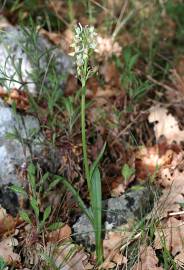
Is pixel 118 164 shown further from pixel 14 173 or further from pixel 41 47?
pixel 41 47

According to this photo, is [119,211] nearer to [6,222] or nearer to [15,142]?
[6,222]

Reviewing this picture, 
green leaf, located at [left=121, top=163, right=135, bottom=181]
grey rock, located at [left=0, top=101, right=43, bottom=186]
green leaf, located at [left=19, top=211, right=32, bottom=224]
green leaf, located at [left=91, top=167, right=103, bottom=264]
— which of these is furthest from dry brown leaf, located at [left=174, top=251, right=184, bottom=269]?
grey rock, located at [left=0, top=101, right=43, bottom=186]

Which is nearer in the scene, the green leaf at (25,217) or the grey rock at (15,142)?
the green leaf at (25,217)

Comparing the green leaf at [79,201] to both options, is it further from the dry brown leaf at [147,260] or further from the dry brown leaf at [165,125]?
the dry brown leaf at [165,125]

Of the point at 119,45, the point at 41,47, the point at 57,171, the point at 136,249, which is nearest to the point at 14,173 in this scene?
the point at 57,171

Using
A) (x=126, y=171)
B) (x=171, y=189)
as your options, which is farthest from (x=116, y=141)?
(x=171, y=189)

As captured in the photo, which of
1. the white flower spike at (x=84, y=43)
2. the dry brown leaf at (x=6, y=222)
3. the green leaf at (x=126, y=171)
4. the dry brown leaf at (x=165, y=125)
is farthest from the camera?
the dry brown leaf at (x=165, y=125)

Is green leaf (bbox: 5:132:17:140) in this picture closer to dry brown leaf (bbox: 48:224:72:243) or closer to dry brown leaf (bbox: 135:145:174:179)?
dry brown leaf (bbox: 48:224:72:243)

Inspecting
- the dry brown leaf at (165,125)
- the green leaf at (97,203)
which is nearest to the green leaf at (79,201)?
the green leaf at (97,203)
